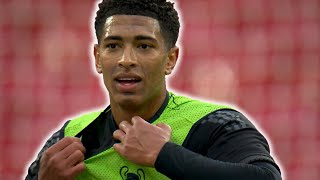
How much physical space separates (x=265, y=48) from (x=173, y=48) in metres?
2.35

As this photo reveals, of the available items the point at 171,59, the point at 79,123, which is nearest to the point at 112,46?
the point at 171,59

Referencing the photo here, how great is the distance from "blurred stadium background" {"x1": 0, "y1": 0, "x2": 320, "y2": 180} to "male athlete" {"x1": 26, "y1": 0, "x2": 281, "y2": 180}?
6.98 feet

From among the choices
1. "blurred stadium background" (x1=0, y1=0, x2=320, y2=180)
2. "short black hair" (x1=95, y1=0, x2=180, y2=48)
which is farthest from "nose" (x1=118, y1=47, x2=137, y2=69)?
"blurred stadium background" (x1=0, y1=0, x2=320, y2=180)

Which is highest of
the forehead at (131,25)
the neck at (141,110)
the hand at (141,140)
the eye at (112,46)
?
the forehead at (131,25)

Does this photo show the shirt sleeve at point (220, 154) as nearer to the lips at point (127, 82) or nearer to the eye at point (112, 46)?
the lips at point (127, 82)

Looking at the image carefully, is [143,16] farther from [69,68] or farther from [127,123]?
[69,68]

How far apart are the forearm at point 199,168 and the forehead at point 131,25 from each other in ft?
1.25

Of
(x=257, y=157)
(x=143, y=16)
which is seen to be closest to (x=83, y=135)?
(x=143, y=16)

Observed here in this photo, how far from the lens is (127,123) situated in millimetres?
2453

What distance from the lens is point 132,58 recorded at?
8.08 ft

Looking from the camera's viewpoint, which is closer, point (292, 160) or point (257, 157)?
point (257, 157)

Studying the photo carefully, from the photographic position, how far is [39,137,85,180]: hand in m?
2.44

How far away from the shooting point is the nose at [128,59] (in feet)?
8.04

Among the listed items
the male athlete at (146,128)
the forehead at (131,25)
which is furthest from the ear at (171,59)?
the forehead at (131,25)
